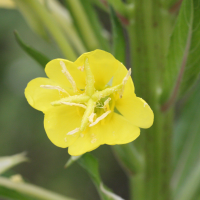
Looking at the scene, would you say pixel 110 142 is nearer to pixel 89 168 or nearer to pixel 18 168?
pixel 89 168

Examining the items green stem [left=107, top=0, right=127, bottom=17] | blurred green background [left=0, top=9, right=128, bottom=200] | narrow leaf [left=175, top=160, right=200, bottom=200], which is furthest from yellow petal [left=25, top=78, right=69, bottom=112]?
blurred green background [left=0, top=9, right=128, bottom=200]

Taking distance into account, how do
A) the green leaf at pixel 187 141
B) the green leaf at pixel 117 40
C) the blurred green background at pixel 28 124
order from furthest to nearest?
the blurred green background at pixel 28 124
the green leaf at pixel 187 141
the green leaf at pixel 117 40

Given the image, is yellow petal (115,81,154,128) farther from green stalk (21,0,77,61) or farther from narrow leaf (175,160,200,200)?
narrow leaf (175,160,200,200)

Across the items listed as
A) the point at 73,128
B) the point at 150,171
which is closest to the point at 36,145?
the point at 150,171

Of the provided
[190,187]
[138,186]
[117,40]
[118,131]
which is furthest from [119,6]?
[190,187]

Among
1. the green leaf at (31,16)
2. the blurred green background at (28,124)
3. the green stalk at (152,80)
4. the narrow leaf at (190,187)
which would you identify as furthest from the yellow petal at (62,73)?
the blurred green background at (28,124)

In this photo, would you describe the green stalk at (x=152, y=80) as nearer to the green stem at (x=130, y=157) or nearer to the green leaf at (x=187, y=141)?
the green stem at (x=130, y=157)

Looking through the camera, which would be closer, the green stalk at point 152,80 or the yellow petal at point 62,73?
the yellow petal at point 62,73
